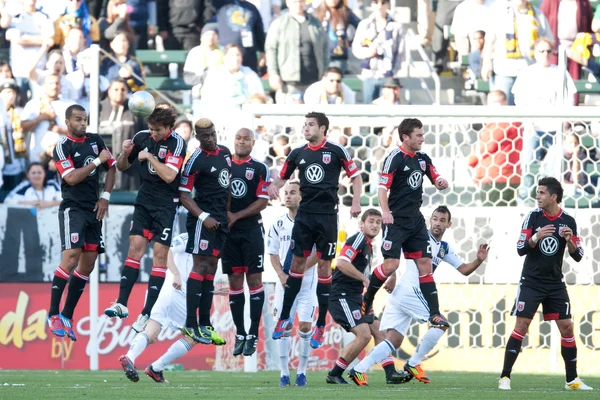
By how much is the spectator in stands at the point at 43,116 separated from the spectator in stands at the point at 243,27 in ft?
10.2

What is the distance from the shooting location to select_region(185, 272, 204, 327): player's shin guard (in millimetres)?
10903

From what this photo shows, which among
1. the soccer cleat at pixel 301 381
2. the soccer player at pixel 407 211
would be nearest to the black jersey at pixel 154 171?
the soccer player at pixel 407 211

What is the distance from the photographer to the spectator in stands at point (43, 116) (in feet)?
54.5

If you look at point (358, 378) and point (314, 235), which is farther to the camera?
point (314, 235)

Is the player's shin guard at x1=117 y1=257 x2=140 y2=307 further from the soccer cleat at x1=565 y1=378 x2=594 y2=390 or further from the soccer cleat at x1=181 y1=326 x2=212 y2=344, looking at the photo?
the soccer cleat at x1=565 y1=378 x2=594 y2=390

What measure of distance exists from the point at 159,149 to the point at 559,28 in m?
10.5

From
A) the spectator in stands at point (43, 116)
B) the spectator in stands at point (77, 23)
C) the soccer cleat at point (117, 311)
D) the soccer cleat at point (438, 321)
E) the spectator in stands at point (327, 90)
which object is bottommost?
the soccer cleat at point (438, 321)

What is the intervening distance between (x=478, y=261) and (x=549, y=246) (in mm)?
1056

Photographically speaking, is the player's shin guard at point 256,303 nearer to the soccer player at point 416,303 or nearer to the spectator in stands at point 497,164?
the soccer player at point 416,303

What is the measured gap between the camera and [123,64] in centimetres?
1711

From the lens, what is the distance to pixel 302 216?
11320 mm

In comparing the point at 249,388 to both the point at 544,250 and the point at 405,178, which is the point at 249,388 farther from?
the point at 544,250

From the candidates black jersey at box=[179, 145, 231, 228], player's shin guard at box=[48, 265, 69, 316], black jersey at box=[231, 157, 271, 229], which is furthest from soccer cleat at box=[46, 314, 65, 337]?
black jersey at box=[231, 157, 271, 229]

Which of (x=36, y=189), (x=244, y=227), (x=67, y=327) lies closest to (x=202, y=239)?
(x=244, y=227)
